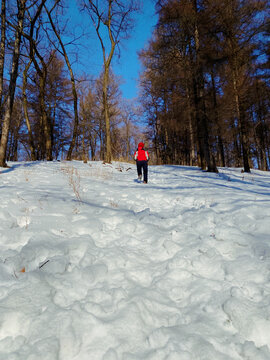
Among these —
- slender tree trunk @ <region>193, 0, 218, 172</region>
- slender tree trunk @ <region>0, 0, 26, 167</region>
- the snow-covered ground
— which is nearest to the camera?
the snow-covered ground

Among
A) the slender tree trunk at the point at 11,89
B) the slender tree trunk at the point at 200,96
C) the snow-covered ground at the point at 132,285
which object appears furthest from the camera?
the slender tree trunk at the point at 200,96

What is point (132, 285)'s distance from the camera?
1616 mm

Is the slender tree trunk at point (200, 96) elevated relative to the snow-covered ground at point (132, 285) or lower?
elevated

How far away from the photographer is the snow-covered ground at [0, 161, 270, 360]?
110 centimetres

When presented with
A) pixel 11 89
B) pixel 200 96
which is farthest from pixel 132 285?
pixel 200 96

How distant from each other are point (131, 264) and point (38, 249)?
3.30 feet

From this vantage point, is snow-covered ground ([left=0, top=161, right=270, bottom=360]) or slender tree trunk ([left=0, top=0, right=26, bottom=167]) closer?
snow-covered ground ([left=0, top=161, right=270, bottom=360])

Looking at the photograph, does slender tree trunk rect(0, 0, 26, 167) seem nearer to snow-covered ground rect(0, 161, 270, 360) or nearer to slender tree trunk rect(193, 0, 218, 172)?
snow-covered ground rect(0, 161, 270, 360)

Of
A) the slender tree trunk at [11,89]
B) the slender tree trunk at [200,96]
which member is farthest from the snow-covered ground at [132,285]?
the slender tree trunk at [200,96]

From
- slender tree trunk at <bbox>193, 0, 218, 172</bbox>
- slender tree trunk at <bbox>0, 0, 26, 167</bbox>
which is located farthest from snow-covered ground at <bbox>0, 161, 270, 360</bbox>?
slender tree trunk at <bbox>193, 0, 218, 172</bbox>

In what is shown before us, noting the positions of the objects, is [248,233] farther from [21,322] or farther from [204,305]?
[21,322]

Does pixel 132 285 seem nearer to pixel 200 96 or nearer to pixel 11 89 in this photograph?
pixel 11 89

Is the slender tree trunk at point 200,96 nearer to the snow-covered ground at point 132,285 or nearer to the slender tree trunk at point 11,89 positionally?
the snow-covered ground at point 132,285

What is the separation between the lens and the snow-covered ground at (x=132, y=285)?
43.4 inches
